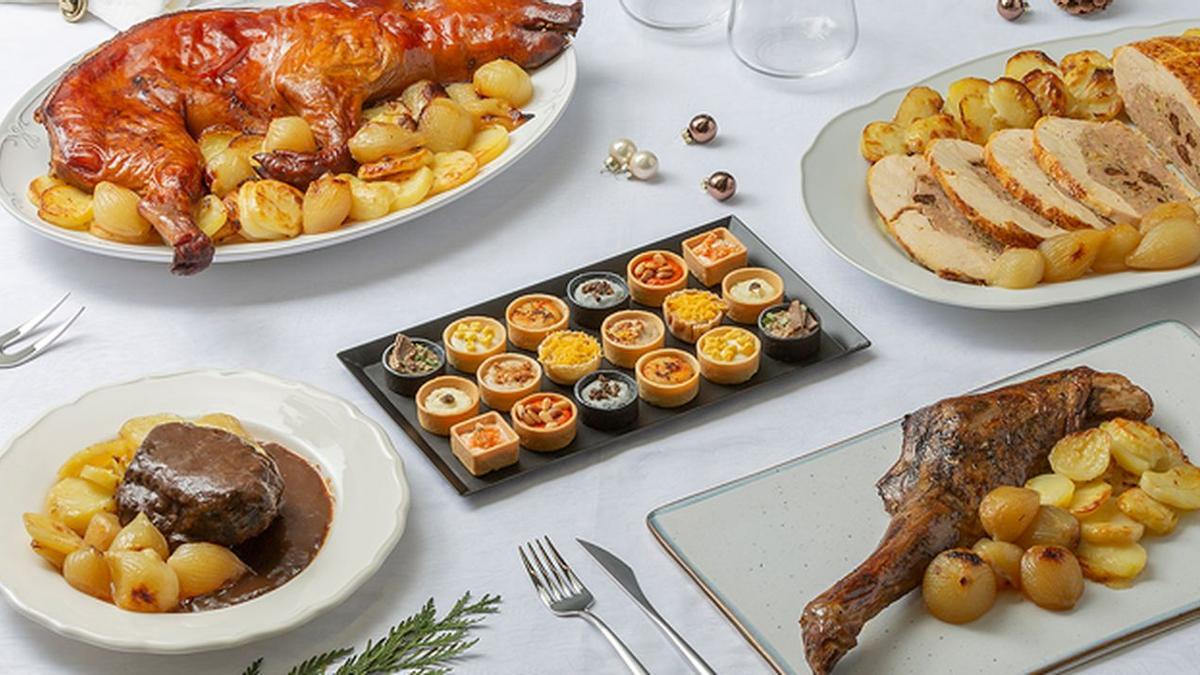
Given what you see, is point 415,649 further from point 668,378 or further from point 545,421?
point 668,378

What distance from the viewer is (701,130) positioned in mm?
2916

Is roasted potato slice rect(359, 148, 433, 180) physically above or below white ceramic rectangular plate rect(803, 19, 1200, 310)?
below

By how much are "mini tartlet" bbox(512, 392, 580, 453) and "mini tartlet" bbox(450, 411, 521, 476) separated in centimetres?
2

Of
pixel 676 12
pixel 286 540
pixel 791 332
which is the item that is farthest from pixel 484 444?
pixel 676 12

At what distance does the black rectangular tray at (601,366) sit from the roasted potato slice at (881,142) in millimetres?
275

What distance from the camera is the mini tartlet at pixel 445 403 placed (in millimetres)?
2223

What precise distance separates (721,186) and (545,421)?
720 mm

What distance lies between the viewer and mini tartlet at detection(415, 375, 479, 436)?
222cm

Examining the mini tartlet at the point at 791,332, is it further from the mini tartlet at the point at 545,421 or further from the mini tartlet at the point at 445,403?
the mini tartlet at the point at 445,403

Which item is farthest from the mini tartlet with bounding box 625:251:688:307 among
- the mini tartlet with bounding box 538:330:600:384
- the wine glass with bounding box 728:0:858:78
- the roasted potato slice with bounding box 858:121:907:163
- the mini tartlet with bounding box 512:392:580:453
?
the wine glass with bounding box 728:0:858:78

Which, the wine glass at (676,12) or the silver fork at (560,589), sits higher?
the wine glass at (676,12)

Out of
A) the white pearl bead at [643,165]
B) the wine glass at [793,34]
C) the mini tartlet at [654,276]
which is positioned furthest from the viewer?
the wine glass at [793,34]

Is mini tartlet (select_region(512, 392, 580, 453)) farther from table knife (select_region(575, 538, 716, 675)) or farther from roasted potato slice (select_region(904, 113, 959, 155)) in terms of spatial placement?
roasted potato slice (select_region(904, 113, 959, 155))

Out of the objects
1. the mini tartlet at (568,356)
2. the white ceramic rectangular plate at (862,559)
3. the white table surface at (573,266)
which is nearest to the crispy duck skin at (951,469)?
the white ceramic rectangular plate at (862,559)
